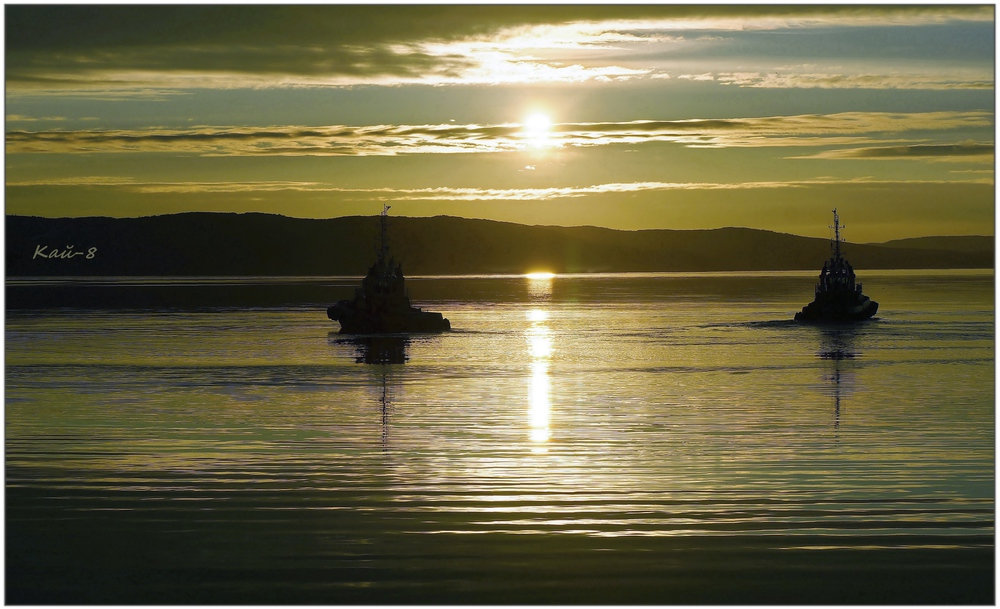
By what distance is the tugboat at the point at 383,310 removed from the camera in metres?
82.1

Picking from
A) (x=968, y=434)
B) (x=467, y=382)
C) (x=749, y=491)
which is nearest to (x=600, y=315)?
(x=467, y=382)

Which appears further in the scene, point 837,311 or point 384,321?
point 837,311

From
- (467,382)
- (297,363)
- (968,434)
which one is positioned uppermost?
(297,363)

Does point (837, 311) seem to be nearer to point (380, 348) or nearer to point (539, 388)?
point (380, 348)

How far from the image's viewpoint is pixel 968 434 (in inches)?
1089

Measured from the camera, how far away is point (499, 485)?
20.1 metres

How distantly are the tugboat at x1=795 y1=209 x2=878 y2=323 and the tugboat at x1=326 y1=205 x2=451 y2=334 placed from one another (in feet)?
96.8

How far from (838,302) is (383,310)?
36157 mm

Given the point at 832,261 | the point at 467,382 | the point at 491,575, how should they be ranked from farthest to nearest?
the point at 832,261 < the point at 467,382 < the point at 491,575

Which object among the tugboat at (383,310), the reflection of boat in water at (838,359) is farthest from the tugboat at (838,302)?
the tugboat at (383,310)

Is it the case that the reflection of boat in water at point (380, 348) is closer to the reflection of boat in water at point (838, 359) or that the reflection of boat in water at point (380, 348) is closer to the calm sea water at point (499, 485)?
the calm sea water at point (499, 485)

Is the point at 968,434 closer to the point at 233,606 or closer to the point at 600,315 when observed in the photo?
the point at 233,606

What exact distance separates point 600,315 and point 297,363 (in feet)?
212

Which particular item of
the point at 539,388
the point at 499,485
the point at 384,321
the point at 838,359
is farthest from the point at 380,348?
the point at 499,485
